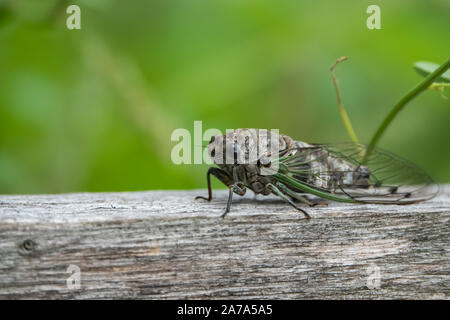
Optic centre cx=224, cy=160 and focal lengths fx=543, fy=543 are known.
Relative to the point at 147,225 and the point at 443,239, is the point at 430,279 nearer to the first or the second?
the point at 443,239

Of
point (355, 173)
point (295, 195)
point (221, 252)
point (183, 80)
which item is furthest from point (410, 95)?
point (183, 80)

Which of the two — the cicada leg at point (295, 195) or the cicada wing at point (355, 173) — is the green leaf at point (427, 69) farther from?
the cicada leg at point (295, 195)

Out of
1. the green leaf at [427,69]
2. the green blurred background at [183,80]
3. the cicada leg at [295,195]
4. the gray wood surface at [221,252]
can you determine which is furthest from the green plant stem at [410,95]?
the green blurred background at [183,80]

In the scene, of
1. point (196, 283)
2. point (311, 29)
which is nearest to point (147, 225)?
point (196, 283)

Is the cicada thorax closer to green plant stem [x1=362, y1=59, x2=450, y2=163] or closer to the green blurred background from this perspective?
green plant stem [x1=362, y1=59, x2=450, y2=163]

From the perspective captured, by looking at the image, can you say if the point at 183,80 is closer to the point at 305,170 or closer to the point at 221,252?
the point at 305,170
